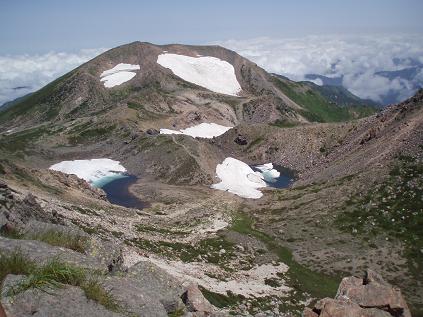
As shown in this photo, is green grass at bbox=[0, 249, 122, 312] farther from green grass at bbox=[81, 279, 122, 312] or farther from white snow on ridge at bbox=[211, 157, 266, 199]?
white snow on ridge at bbox=[211, 157, 266, 199]

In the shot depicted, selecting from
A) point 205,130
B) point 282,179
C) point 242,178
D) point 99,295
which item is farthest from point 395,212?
point 205,130

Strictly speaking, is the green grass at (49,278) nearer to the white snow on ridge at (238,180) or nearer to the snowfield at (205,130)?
the white snow on ridge at (238,180)

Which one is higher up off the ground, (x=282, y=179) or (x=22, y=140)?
(x=22, y=140)

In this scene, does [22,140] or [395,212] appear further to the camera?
[22,140]

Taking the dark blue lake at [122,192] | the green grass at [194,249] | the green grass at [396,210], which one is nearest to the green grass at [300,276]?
the green grass at [194,249]

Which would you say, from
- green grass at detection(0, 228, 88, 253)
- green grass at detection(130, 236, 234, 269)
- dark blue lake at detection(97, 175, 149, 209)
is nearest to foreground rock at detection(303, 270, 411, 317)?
green grass at detection(0, 228, 88, 253)

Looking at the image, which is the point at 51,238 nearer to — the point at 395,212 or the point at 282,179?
the point at 395,212

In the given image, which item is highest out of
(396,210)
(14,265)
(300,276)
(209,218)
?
(14,265)

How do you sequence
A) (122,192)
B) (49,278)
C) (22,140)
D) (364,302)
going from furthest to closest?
(22,140)
(122,192)
(364,302)
(49,278)
